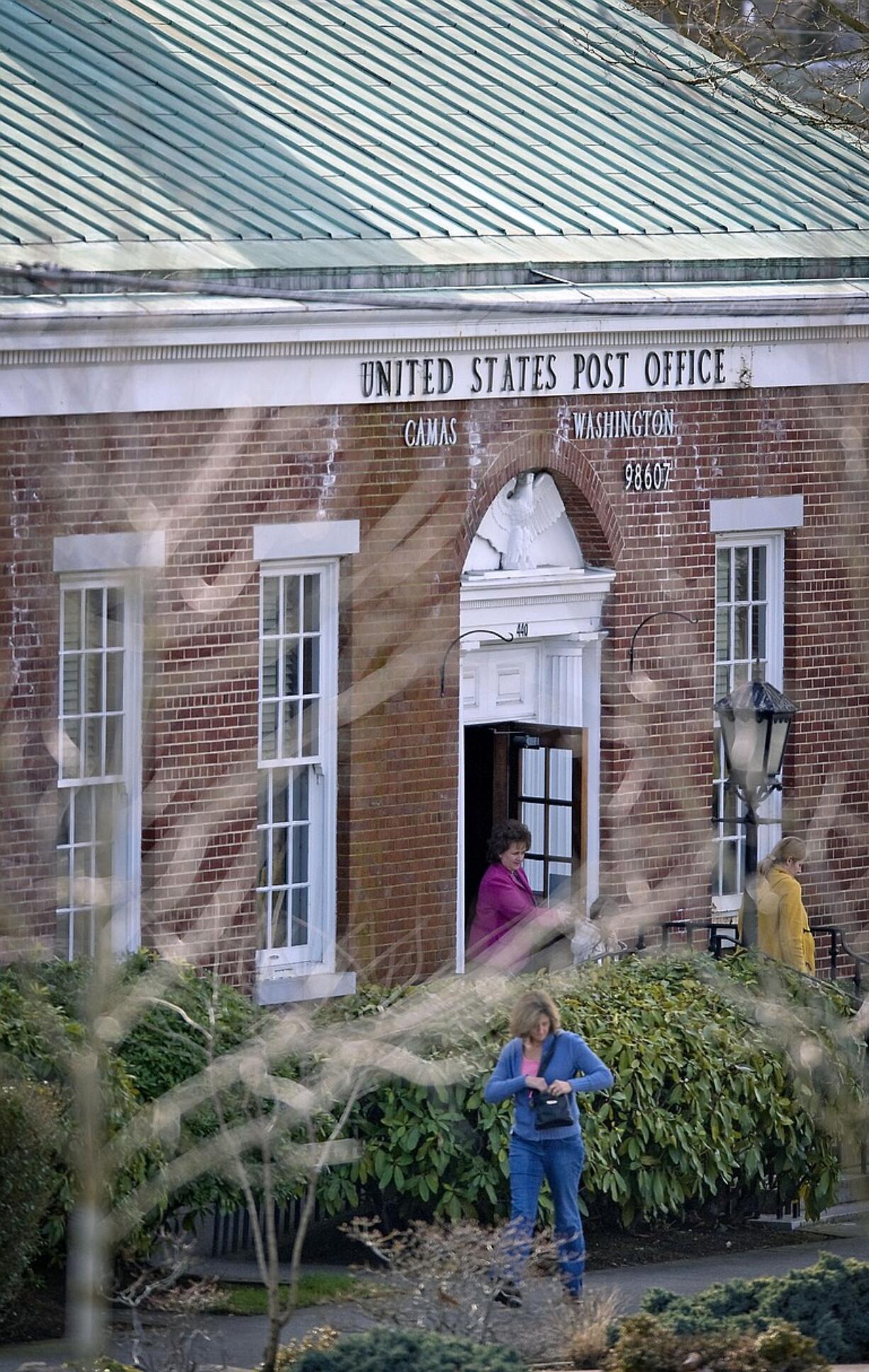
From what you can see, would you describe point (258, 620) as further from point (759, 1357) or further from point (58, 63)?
point (759, 1357)

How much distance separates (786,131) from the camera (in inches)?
813

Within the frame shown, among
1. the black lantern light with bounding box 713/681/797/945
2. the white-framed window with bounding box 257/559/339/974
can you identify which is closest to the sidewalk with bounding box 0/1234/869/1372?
the black lantern light with bounding box 713/681/797/945

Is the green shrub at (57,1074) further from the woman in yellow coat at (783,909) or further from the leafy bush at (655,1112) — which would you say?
the woman in yellow coat at (783,909)

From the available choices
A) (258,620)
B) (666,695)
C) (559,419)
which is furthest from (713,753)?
(258,620)

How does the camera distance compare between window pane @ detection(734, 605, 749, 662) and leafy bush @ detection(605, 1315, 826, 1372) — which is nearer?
leafy bush @ detection(605, 1315, 826, 1372)

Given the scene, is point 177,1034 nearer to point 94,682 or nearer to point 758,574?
point 94,682

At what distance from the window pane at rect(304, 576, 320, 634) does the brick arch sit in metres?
1.02

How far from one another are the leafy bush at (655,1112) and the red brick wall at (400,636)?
161 centimetres

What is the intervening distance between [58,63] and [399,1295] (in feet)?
27.1

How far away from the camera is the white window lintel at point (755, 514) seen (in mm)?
18094

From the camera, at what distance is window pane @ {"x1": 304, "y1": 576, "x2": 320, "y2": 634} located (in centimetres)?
1598

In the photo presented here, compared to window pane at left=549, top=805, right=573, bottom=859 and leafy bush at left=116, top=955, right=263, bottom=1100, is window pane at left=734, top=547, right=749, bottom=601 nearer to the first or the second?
window pane at left=549, top=805, right=573, bottom=859

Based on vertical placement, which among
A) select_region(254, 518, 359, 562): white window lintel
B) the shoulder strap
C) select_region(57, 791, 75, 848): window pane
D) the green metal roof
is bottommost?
the shoulder strap

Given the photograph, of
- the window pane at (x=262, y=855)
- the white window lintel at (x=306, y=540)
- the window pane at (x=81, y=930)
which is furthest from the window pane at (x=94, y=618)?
the window pane at (x=262, y=855)
